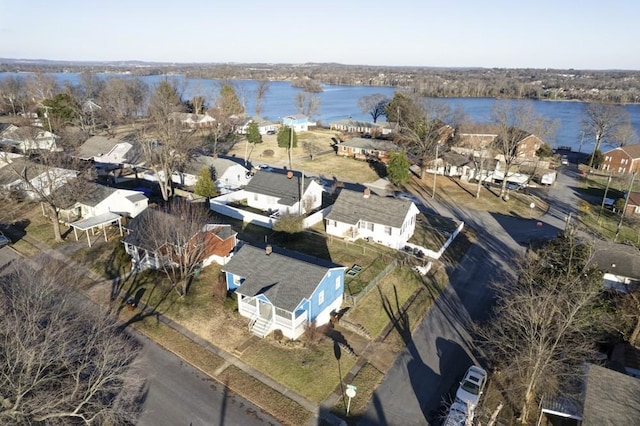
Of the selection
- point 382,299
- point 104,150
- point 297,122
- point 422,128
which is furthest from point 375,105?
point 382,299

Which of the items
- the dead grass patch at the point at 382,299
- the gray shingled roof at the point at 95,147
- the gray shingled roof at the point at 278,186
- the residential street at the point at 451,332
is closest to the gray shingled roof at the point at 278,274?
the dead grass patch at the point at 382,299

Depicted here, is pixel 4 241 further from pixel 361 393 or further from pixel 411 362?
pixel 411 362

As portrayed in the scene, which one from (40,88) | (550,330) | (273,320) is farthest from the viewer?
(40,88)

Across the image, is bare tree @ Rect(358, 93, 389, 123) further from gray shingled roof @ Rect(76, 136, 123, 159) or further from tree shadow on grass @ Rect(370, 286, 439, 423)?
tree shadow on grass @ Rect(370, 286, 439, 423)

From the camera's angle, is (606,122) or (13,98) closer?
(606,122)

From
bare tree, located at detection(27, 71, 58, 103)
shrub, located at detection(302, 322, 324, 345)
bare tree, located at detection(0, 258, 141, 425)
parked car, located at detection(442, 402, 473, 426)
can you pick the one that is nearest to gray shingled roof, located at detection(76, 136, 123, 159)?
bare tree, located at detection(0, 258, 141, 425)

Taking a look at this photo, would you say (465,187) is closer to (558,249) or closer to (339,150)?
(339,150)

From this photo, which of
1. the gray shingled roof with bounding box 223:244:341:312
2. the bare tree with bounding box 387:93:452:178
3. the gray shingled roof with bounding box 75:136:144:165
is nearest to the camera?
the gray shingled roof with bounding box 223:244:341:312
